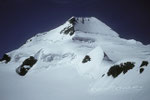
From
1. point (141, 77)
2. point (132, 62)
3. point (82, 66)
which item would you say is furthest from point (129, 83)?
point (82, 66)

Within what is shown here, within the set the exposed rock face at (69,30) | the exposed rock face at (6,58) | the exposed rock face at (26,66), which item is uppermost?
the exposed rock face at (69,30)

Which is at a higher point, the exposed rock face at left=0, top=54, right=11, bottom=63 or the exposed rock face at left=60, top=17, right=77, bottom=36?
the exposed rock face at left=60, top=17, right=77, bottom=36

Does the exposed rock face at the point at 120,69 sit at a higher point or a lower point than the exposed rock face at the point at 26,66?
lower

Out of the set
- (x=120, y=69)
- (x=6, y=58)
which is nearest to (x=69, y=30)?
(x=6, y=58)

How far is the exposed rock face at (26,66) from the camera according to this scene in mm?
48656

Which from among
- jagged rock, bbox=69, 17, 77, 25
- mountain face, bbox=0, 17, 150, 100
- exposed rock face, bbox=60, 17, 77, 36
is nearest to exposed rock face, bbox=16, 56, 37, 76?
mountain face, bbox=0, 17, 150, 100

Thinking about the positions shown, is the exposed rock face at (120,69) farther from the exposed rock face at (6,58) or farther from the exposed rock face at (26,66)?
the exposed rock face at (6,58)

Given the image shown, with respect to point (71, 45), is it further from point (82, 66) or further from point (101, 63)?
point (101, 63)

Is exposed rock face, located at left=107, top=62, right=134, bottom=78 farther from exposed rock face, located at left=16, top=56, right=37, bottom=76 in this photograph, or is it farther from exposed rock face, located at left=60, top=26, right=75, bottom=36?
exposed rock face, located at left=60, top=26, right=75, bottom=36

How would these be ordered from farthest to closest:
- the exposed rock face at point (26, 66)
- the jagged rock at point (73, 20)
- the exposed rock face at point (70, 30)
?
the jagged rock at point (73, 20) < the exposed rock face at point (70, 30) < the exposed rock face at point (26, 66)

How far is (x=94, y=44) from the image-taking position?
61.0 meters

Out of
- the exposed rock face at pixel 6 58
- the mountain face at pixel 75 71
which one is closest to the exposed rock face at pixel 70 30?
the mountain face at pixel 75 71

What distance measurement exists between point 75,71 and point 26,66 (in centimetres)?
1848

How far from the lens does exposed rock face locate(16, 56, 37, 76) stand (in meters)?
48.7
